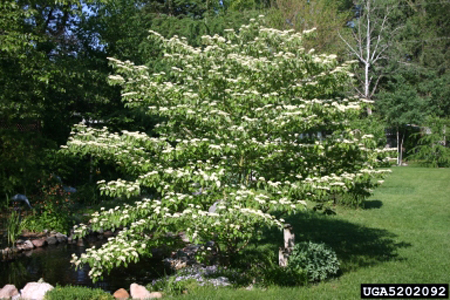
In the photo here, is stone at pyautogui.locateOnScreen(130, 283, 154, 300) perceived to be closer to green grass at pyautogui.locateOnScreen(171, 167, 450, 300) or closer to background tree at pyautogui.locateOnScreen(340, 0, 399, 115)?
green grass at pyautogui.locateOnScreen(171, 167, 450, 300)

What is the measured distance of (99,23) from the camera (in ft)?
49.2

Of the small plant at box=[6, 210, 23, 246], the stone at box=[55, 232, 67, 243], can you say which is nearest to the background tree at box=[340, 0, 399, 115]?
the stone at box=[55, 232, 67, 243]

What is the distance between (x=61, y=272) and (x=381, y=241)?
6.66 meters

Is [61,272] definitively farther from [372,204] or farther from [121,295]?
[372,204]

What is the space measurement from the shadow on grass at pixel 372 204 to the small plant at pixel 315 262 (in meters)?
6.78

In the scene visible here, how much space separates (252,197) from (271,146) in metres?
0.73

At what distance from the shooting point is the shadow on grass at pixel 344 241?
310 inches

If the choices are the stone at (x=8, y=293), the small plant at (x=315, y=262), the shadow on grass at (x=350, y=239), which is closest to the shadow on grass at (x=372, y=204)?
the shadow on grass at (x=350, y=239)

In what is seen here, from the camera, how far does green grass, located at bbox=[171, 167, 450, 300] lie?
6.01 meters

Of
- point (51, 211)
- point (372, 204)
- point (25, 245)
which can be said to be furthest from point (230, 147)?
point (372, 204)

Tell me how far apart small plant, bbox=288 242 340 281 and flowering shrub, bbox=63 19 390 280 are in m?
0.91

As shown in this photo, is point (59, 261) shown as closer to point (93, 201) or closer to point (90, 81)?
point (93, 201)

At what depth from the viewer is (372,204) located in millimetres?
13203

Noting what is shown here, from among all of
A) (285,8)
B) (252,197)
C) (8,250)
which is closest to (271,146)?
(252,197)
